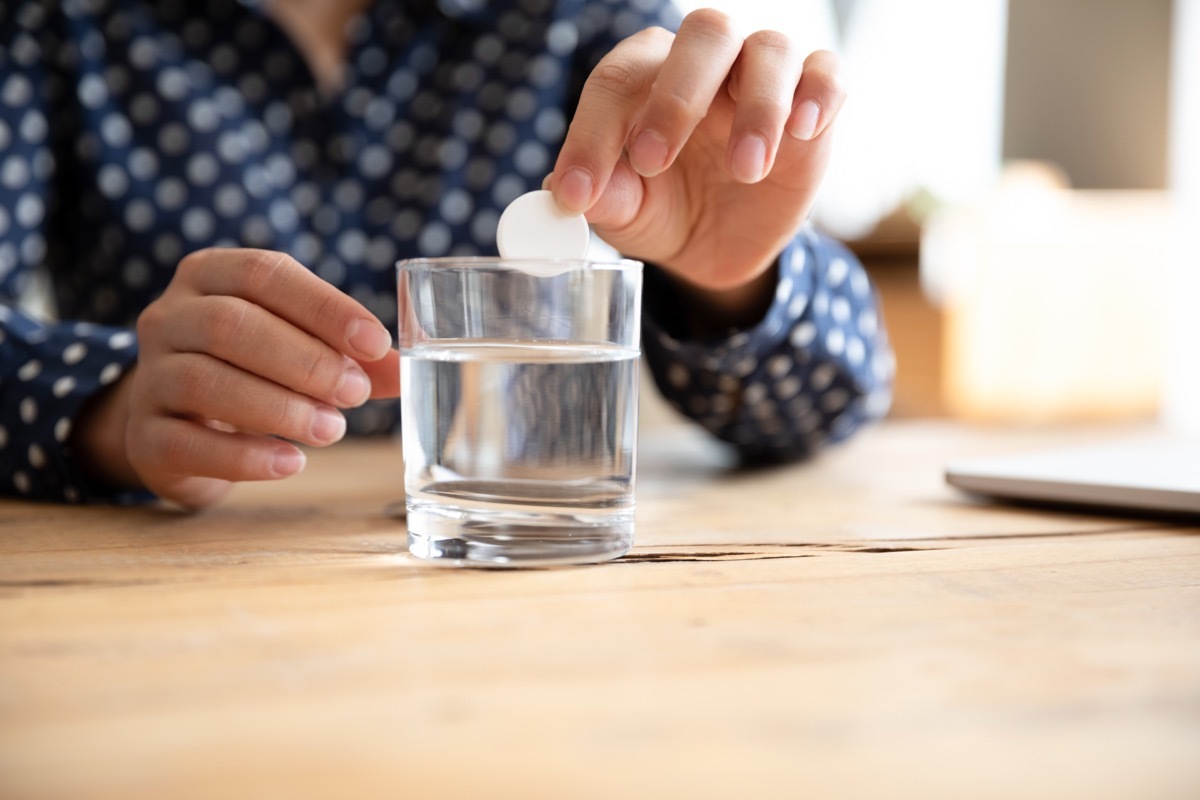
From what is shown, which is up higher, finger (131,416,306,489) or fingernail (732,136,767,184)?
fingernail (732,136,767,184)

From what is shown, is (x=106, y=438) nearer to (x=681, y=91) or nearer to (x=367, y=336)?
(x=367, y=336)

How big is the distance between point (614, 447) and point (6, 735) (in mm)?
273

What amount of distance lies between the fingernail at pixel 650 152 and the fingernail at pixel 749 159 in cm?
4

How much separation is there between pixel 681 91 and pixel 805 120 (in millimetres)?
79

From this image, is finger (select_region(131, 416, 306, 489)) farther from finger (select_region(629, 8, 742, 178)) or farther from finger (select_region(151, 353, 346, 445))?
finger (select_region(629, 8, 742, 178))

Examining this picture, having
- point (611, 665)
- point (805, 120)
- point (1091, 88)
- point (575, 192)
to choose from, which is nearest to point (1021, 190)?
point (1091, 88)

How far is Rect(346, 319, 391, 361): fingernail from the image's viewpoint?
1.79 feet

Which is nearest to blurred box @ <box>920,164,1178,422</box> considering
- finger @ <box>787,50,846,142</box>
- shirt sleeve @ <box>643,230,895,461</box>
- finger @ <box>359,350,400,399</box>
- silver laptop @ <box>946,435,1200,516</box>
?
shirt sleeve @ <box>643,230,895,461</box>

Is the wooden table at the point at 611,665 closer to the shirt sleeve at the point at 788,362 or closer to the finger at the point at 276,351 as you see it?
the finger at the point at 276,351

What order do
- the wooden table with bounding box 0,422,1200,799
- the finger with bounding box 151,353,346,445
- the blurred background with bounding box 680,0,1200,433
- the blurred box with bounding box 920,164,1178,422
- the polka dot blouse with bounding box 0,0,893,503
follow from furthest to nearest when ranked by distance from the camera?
1. the blurred background with bounding box 680,0,1200,433
2. the blurred box with bounding box 920,164,1178,422
3. the polka dot blouse with bounding box 0,0,893,503
4. the finger with bounding box 151,353,346,445
5. the wooden table with bounding box 0,422,1200,799

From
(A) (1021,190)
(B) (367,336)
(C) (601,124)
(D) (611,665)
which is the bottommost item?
(D) (611,665)

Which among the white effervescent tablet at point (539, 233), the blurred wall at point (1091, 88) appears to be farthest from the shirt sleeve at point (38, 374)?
the blurred wall at point (1091, 88)

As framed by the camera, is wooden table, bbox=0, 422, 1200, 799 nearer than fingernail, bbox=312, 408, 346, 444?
Yes

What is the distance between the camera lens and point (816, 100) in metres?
0.60
